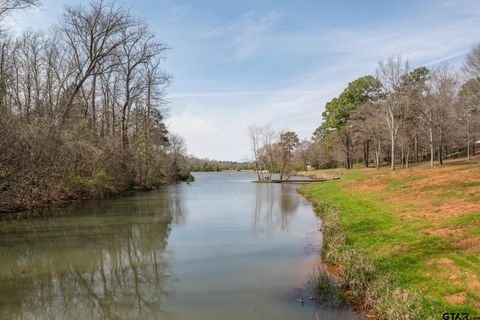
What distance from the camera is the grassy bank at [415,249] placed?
18.8 ft

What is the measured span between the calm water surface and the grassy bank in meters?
0.98

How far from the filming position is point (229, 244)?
1132 centimetres

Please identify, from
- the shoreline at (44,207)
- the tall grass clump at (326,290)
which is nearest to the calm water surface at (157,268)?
the tall grass clump at (326,290)

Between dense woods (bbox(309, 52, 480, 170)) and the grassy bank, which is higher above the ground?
dense woods (bbox(309, 52, 480, 170))

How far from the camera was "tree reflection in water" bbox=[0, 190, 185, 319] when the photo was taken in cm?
642

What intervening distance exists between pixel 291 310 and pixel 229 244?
5.31 meters

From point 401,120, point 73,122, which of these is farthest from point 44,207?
point 401,120

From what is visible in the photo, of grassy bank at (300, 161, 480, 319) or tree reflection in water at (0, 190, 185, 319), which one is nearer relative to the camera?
grassy bank at (300, 161, 480, 319)

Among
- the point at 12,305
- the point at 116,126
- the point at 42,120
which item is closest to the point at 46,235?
the point at 12,305

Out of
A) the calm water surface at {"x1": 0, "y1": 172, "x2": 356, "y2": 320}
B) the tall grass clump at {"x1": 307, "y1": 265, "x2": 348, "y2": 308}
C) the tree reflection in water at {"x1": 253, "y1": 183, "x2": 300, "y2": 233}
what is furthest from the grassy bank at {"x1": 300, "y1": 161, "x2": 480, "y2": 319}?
the tree reflection in water at {"x1": 253, "y1": 183, "x2": 300, "y2": 233}

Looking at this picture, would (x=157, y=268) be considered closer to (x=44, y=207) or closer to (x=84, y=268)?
(x=84, y=268)

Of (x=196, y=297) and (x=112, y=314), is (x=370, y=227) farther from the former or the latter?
(x=112, y=314)

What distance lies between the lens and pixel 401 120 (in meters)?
36.8

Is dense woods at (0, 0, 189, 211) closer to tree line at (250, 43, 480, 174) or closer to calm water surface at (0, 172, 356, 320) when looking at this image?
calm water surface at (0, 172, 356, 320)
